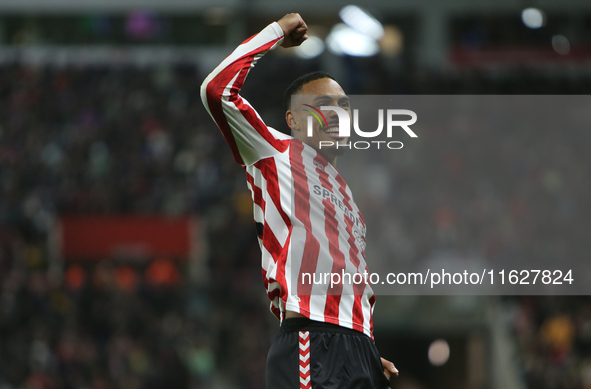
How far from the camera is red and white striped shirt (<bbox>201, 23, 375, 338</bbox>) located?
299cm

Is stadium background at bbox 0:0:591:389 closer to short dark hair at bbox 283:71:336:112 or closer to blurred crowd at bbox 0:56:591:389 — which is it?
blurred crowd at bbox 0:56:591:389

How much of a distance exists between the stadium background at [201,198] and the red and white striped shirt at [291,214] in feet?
22.5

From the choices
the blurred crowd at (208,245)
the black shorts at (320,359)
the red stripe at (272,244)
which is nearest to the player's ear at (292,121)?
the red stripe at (272,244)

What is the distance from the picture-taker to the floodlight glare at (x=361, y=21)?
64.1ft

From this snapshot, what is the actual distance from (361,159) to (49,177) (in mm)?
7177

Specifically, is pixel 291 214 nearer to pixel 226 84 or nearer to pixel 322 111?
pixel 322 111

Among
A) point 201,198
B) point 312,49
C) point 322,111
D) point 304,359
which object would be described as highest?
point 312,49

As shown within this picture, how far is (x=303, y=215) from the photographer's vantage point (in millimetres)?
3061

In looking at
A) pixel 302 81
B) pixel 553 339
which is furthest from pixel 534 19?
pixel 302 81

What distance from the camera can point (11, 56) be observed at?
1984cm

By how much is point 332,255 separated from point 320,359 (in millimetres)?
423

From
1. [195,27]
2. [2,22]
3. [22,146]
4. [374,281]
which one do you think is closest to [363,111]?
[374,281]

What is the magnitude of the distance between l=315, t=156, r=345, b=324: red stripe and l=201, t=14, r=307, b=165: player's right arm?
0.29 meters

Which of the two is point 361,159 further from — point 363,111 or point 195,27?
point 195,27
